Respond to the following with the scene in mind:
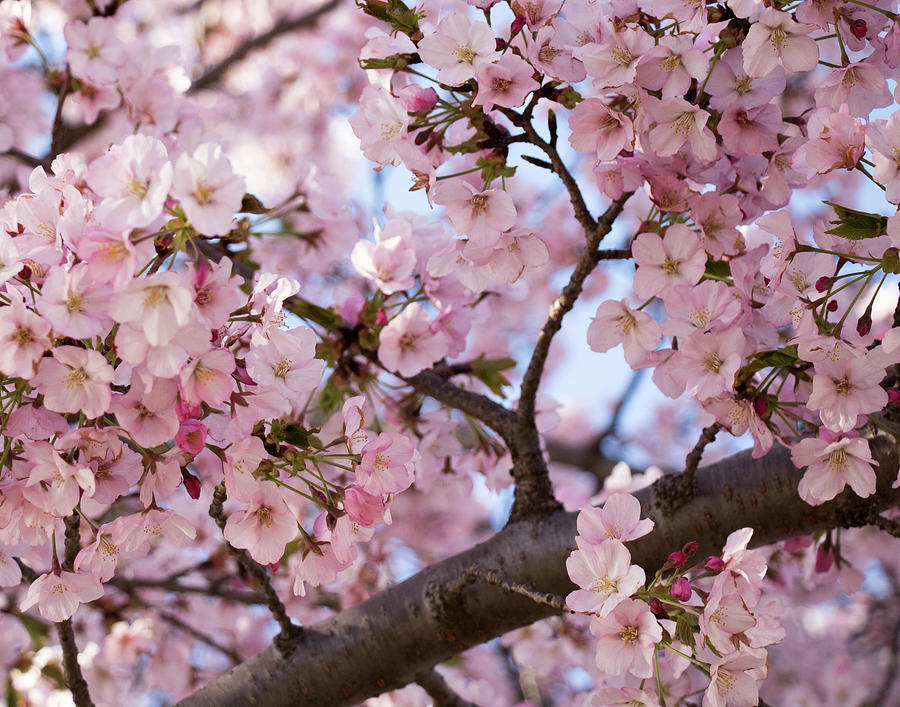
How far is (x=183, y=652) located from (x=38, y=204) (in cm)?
204

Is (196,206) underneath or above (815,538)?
above

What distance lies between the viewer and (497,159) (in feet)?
4.98

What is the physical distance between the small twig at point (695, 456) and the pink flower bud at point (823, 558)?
0.50m

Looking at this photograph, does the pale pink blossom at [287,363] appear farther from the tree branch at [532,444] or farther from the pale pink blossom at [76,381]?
the tree branch at [532,444]

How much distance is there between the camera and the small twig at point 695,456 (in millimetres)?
1507

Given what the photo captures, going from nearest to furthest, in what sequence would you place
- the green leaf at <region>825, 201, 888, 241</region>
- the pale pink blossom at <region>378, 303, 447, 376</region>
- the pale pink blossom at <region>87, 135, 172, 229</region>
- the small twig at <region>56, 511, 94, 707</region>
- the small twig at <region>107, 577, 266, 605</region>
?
the pale pink blossom at <region>87, 135, 172, 229</region>
the green leaf at <region>825, 201, 888, 241</region>
the small twig at <region>56, 511, 94, 707</region>
the pale pink blossom at <region>378, 303, 447, 376</region>
the small twig at <region>107, 577, 266, 605</region>

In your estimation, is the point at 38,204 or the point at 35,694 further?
the point at 35,694

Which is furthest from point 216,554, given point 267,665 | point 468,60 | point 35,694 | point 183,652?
point 468,60

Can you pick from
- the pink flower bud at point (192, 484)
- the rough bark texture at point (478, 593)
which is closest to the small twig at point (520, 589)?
the rough bark texture at point (478, 593)

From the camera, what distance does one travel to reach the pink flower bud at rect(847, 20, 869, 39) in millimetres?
1360

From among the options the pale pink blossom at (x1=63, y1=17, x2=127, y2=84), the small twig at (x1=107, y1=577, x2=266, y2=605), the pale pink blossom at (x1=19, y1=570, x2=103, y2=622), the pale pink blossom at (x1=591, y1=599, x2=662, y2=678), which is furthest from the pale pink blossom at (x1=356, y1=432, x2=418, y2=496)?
the pale pink blossom at (x1=63, y1=17, x2=127, y2=84)

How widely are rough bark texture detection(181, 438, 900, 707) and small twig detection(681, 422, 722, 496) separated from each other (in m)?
0.04

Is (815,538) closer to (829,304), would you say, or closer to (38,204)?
(829,304)

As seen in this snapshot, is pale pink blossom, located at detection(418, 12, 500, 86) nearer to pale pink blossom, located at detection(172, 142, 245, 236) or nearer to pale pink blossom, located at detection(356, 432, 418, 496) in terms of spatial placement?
pale pink blossom, located at detection(172, 142, 245, 236)
